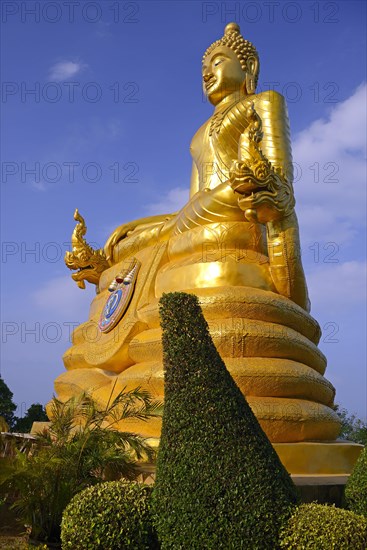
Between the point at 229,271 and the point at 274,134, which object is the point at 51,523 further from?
the point at 274,134

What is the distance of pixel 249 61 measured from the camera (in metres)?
10.6

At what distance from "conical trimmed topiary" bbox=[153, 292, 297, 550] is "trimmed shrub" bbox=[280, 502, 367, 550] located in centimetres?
9

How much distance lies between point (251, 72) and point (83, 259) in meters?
4.47

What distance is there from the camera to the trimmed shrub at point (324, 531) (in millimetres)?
3709

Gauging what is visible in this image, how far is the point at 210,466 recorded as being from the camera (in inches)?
158

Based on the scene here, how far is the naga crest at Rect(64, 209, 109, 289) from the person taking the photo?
10625 millimetres

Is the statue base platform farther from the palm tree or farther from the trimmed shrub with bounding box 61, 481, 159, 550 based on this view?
the trimmed shrub with bounding box 61, 481, 159, 550

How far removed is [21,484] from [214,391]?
2051mm

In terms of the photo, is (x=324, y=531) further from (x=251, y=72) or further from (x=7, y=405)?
(x=7, y=405)

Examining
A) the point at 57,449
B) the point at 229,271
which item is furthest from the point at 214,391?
the point at 229,271

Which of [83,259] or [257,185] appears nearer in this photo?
[257,185]

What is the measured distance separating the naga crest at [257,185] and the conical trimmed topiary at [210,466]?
327cm

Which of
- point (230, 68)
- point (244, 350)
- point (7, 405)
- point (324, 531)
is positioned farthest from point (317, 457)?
point (7, 405)

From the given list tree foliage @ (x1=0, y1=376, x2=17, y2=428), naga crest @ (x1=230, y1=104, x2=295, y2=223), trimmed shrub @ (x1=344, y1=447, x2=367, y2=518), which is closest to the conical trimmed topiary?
trimmed shrub @ (x1=344, y1=447, x2=367, y2=518)
